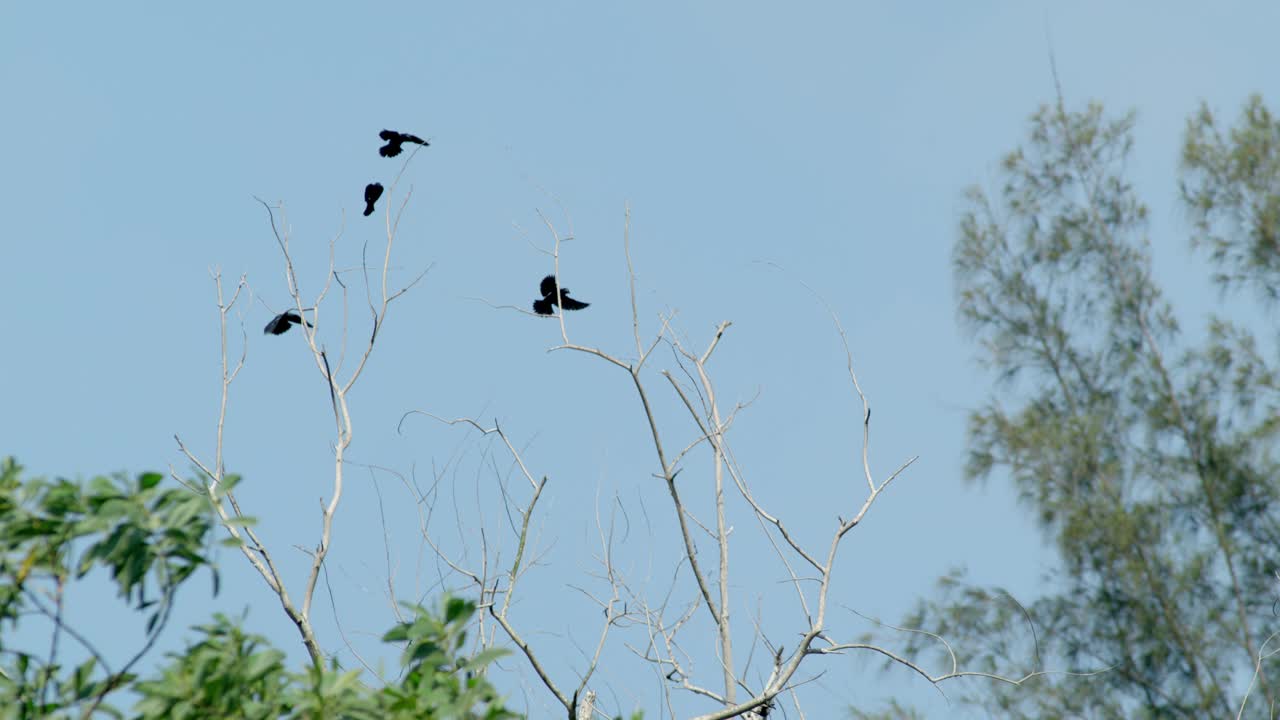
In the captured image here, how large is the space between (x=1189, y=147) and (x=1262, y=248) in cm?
97

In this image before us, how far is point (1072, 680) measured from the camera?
9703mm

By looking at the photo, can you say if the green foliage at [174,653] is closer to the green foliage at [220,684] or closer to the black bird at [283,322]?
the green foliage at [220,684]

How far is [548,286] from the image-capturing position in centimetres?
383

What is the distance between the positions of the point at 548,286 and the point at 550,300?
0.04 meters

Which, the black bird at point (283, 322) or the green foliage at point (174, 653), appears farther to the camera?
the black bird at point (283, 322)

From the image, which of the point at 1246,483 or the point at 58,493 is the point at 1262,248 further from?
the point at 58,493

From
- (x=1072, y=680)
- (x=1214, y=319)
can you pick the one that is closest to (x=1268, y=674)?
(x=1072, y=680)

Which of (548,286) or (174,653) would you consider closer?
(174,653)

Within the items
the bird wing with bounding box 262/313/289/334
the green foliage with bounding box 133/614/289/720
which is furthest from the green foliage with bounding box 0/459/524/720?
the bird wing with bounding box 262/313/289/334

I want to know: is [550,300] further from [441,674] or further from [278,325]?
[441,674]

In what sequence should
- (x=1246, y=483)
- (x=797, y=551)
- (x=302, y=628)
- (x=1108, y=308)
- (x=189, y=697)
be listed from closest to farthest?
(x=189, y=697) < (x=302, y=628) < (x=797, y=551) < (x=1246, y=483) < (x=1108, y=308)

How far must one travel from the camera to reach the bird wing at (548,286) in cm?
382

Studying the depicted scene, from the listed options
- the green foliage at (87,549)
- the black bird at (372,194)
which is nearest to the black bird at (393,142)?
the black bird at (372,194)

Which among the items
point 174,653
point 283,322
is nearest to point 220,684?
point 174,653
